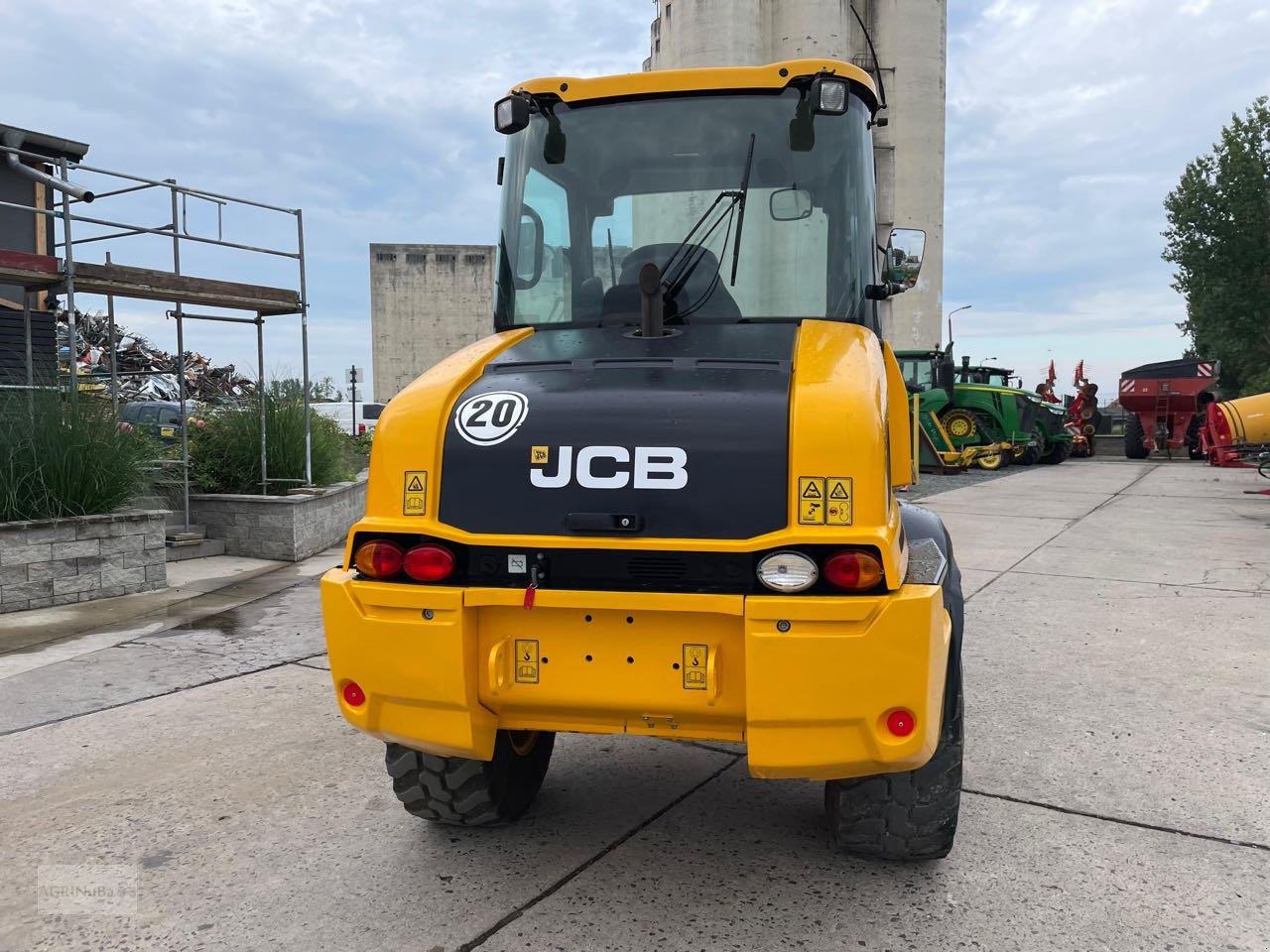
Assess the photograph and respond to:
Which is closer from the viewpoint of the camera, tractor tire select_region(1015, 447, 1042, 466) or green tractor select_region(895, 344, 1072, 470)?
green tractor select_region(895, 344, 1072, 470)

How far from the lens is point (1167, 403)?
2553 cm

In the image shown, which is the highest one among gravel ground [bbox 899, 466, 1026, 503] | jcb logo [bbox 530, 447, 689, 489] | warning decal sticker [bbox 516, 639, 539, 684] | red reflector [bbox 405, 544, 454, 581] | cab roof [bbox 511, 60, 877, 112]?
cab roof [bbox 511, 60, 877, 112]

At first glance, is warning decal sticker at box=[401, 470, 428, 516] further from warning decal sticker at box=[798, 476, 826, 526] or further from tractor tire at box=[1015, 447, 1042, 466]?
tractor tire at box=[1015, 447, 1042, 466]

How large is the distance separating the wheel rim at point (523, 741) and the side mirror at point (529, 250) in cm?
168

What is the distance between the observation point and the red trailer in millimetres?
25078

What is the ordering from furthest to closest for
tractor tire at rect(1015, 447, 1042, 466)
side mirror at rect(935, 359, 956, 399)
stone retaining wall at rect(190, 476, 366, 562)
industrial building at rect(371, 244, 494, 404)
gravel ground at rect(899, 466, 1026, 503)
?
industrial building at rect(371, 244, 494, 404) < tractor tire at rect(1015, 447, 1042, 466) < gravel ground at rect(899, 466, 1026, 503) < stone retaining wall at rect(190, 476, 366, 562) < side mirror at rect(935, 359, 956, 399)

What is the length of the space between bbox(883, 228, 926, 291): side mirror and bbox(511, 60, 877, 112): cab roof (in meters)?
0.56

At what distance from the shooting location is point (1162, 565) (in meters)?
8.77

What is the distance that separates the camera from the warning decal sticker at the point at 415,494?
2703mm

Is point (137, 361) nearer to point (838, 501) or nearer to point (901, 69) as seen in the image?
point (838, 501)

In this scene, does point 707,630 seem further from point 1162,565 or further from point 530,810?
point 1162,565

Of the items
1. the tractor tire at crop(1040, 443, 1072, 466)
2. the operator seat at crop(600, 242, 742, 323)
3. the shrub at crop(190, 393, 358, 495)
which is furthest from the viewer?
the tractor tire at crop(1040, 443, 1072, 466)

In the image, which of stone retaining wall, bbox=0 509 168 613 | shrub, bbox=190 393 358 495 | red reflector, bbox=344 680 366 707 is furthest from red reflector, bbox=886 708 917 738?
shrub, bbox=190 393 358 495

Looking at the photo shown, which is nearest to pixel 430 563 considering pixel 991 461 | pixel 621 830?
pixel 621 830
